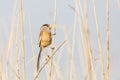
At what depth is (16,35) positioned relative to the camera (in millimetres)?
1666

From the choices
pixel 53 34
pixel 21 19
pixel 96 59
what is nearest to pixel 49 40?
pixel 53 34

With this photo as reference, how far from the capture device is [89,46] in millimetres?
1392

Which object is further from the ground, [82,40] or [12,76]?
[82,40]

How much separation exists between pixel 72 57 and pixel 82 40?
7.3 inches

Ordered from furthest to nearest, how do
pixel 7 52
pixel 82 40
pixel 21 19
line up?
pixel 7 52 < pixel 82 40 < pixel 21 19

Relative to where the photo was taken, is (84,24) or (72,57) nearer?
(84,24)

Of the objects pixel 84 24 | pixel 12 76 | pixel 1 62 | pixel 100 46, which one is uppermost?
pixel 84 24

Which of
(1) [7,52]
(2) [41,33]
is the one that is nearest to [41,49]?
(2) [41,33]

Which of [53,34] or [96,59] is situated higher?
[53,34]

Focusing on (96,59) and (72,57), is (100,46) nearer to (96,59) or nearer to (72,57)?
(96,59)

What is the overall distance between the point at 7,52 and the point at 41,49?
287mm

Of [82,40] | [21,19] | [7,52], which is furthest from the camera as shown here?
[7,52]

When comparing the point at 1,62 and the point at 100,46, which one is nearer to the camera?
the point at 100,46

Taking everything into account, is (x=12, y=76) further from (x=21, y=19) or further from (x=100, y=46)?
(x=100, y=46)
